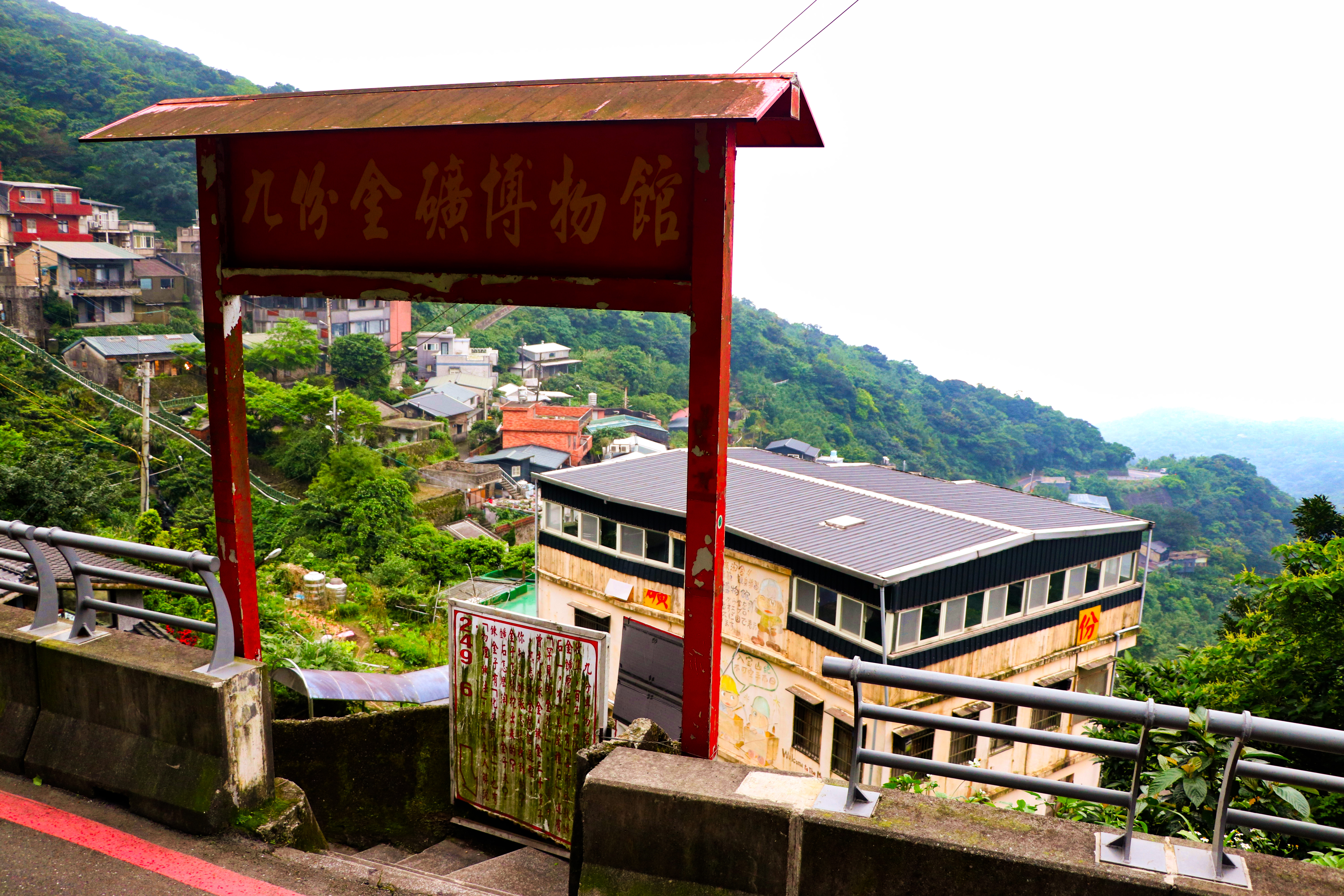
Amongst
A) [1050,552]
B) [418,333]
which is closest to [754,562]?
[1050,552]

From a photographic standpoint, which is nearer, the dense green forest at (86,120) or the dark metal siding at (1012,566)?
the dark metal siding at (1012,566)

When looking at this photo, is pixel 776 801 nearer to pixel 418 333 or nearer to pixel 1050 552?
pixel 1050 552

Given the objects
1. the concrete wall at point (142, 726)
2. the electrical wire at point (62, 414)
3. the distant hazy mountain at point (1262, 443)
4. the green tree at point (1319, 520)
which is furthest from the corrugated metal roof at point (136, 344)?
the distant hazy mountain at point (1262, 443)

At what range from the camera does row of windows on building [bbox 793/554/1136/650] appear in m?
15.4

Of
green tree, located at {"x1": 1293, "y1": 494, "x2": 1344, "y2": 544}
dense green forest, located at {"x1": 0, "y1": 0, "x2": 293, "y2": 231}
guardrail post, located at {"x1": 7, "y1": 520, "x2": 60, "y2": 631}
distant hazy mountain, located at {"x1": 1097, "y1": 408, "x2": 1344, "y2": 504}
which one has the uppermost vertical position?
dense green forest, located at {"x1": 0, "y1": 0, "x2": 293, "y2": 231}

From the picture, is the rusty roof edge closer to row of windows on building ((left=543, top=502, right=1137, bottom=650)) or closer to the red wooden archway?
the red wooden archway

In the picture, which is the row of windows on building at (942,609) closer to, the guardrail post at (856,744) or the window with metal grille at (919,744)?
the window with metal grille at (919,744)

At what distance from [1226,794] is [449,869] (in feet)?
11.9

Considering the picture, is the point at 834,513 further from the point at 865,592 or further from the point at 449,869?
the point at 449,869

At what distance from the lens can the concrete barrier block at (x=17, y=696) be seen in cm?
425

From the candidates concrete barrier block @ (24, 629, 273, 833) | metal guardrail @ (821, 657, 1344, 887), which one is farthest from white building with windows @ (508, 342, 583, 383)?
metal guardrail @ (821, 657, 1344, 887)

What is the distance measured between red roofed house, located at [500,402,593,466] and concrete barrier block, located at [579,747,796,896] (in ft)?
148

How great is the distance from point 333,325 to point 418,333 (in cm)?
965

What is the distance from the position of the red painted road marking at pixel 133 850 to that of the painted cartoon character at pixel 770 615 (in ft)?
46.3
